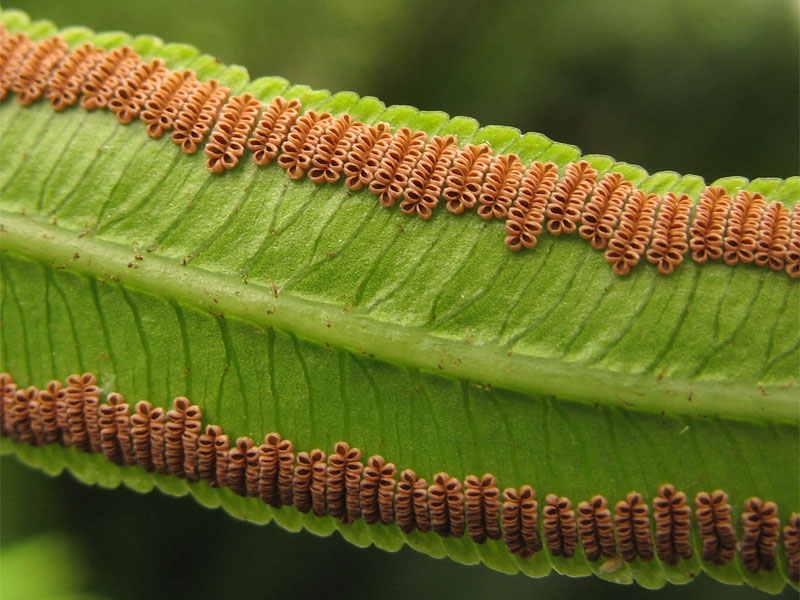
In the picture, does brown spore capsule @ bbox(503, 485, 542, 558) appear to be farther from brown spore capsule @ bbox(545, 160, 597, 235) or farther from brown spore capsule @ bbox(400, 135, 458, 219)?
brown spore capsule @ bbox(400, 135, 458, 219)

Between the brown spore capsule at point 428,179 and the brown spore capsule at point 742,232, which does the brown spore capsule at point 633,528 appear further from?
the brown spore capsule at point 428,179

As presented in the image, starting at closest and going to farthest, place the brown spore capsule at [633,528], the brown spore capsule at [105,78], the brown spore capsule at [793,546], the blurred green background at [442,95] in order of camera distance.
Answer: the brown spore capsule at [793,546] → the brown spore capsule at [633,528] → the brown spore capsule at [105,78] → the blurred green background at [442,95]

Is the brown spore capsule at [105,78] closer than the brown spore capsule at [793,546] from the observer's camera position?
No

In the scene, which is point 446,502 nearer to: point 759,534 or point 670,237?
point 759,534

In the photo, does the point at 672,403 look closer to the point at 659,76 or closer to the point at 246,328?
the point at 246,328

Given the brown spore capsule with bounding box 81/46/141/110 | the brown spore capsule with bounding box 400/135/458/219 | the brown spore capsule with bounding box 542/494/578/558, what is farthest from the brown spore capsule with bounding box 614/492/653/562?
the brown spore capsule with bounding box 81/46/141/110

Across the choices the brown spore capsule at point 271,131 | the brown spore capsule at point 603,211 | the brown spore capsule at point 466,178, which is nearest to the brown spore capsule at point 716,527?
the brown spore capsule at point 603,211
